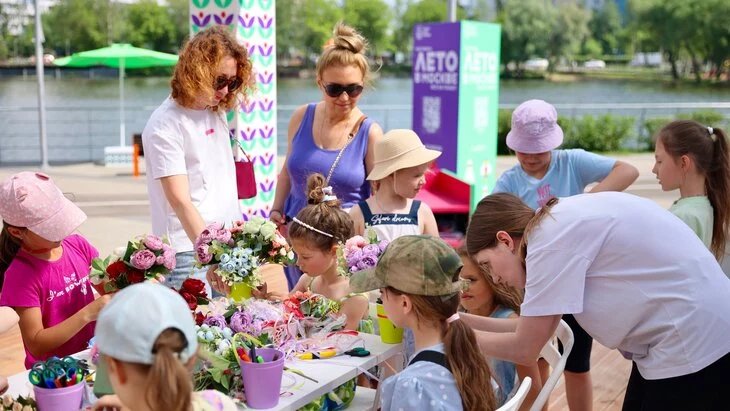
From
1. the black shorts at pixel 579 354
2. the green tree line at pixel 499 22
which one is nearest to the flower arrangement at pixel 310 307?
the black shorts at pixel 579 354

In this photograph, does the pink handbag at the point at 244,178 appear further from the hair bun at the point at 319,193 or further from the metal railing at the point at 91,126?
the metal railing at the point at 91,126

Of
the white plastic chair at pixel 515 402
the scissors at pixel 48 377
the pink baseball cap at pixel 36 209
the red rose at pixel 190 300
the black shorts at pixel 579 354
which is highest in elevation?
the pink baseball cap at pixel 36 209

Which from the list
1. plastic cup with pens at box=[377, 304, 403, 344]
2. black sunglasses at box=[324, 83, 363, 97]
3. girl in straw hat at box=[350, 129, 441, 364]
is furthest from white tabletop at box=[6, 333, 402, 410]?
black sunglasses at box=[324, 83, 363, 97]

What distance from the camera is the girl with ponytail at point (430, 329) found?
1872mm

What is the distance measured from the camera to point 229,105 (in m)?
3.17

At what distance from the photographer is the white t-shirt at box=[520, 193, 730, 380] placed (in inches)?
76.7

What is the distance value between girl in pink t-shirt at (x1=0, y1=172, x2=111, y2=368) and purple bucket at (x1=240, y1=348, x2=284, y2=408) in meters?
0.56

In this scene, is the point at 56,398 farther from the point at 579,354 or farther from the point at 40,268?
the point at 579,354

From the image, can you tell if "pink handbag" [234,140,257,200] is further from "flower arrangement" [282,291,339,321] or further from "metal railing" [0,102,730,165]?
"metal railing" [0,102,730,165]

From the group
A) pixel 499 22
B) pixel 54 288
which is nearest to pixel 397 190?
pixel 54 288

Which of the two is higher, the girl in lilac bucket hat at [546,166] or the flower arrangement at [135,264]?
the girl in lilac bucket hat at [546,166]

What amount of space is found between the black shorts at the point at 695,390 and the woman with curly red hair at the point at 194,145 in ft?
5.43

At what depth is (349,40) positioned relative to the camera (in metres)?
3.49

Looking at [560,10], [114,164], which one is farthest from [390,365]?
[560,10]
